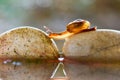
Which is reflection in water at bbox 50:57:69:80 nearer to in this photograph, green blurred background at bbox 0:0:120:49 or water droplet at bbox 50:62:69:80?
water droplet at bbox 50:62:69:80

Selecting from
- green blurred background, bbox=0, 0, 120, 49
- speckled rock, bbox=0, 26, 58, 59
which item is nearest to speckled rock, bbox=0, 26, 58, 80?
speckled rock, bbox=0, 26, 58, 59

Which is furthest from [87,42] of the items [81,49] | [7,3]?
[7,3]

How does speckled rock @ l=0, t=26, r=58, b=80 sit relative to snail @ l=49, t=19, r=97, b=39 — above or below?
below

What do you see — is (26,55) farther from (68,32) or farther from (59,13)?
(59,13)

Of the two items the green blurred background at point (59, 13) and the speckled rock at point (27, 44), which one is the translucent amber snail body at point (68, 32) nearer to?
the speckled rock at point (27, 44)

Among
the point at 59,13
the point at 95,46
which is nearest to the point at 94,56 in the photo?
the point at 95,46

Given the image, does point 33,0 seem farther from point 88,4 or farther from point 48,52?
point 48,52

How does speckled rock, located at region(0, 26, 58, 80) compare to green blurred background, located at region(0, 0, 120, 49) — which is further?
green blurred background, located at region(0, 0, 120, 49)
